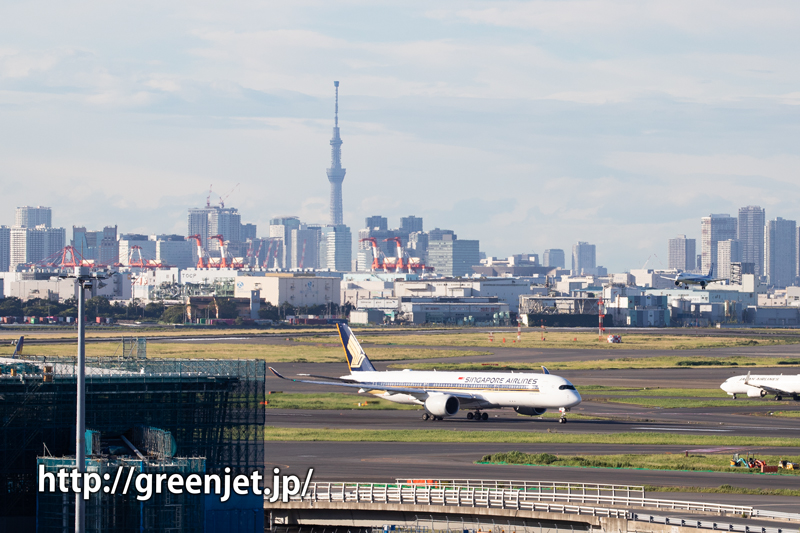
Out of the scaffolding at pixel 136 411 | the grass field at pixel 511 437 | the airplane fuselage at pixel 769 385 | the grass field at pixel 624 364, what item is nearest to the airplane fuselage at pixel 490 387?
the grass field at pixel 511 437

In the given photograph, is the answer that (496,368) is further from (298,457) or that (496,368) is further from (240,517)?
(240,517)

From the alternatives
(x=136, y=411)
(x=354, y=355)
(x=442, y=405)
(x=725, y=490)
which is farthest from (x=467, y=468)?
(x=354, y=355)

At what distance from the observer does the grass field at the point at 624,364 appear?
15325 centimetres

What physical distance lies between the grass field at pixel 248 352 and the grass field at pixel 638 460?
96.7 meters

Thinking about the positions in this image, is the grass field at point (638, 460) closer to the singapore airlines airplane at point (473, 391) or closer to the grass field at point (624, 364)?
the singapore airlines airplane at point (473, 391)

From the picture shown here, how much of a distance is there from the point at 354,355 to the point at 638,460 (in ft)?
127

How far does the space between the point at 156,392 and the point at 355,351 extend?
159 feet

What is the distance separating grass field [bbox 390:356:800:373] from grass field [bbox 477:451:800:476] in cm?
7589

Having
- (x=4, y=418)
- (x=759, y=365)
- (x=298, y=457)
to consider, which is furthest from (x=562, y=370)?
(x=4, y=418)

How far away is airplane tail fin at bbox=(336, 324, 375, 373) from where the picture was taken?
100938mm

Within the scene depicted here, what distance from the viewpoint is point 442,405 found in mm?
91375

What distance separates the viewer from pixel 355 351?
102 metres

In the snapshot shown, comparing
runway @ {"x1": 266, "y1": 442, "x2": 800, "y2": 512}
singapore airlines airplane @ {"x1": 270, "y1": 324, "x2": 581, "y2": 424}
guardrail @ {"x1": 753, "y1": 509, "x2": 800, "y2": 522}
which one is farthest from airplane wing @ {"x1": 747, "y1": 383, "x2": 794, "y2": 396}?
guardrail @ {"x1": 753, "y1": 509, "x2": 800, "y2": 522}

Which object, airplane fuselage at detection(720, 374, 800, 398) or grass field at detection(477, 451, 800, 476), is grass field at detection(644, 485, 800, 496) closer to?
grass field at detection(477, 451, 800, 476)
